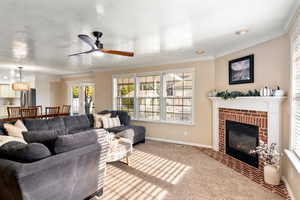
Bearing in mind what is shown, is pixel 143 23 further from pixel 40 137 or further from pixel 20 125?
pixel 20 125

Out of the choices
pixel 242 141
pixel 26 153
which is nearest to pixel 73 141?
pixel 26 153

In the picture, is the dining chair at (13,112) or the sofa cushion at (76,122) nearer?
the sofa cushion at (76,122)

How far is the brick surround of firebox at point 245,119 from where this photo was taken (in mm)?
3041

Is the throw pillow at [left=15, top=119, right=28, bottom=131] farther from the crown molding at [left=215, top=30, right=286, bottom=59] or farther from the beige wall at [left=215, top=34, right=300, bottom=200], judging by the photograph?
the crown molding at [left=215, top=30, right=286, bottom=59]

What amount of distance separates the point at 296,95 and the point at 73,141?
122 inches

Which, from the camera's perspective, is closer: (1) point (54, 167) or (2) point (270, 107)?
(1) point (54, 167)

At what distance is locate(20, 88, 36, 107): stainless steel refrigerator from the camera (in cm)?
705

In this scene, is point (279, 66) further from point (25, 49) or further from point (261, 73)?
point (25, 49)

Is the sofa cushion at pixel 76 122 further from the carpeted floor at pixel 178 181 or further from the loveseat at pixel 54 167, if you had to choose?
the loveseat at pixel 54 167

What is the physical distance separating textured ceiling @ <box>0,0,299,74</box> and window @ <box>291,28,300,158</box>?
0.44m

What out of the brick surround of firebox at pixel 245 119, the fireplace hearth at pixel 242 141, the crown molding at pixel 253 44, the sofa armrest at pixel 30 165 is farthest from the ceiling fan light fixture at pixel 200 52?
the sofa armrest at pixel 30 165

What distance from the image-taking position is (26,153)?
1.64 metres

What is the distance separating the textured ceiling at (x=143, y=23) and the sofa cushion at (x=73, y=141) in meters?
1.58

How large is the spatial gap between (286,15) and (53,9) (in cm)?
308
